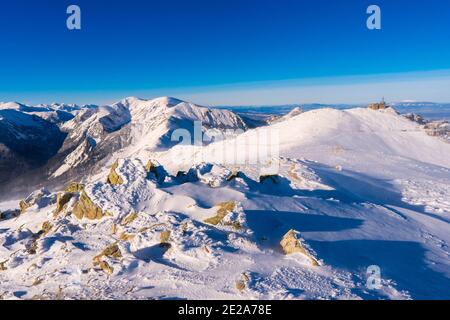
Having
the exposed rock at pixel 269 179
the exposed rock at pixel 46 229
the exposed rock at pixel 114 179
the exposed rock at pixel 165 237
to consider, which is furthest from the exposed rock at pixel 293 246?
the exposed rock at pixel 46 229

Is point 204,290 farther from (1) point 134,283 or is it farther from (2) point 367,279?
(2) point 367,279

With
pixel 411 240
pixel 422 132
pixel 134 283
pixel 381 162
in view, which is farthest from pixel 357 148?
pixel 134 283

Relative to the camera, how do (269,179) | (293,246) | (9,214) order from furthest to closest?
(9,214), (269,179), (293,246)

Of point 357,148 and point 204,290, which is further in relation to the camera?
point 357,148

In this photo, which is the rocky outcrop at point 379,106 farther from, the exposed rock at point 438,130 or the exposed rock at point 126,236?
the exposed rock at point 126,236

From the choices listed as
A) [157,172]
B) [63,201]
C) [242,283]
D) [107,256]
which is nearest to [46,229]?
[63,201]

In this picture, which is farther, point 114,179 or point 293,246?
point 114,179

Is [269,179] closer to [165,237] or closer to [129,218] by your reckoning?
[129,218]
